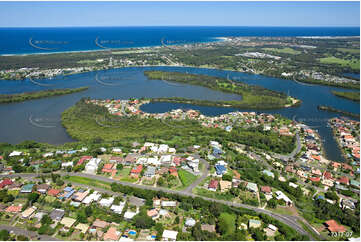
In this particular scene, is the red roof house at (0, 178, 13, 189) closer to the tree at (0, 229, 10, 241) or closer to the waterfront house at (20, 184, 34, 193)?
the waterfront house at (20, 184, 34, 193)

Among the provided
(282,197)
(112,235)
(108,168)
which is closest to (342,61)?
(282,197)

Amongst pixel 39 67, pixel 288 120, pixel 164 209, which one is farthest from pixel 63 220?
pixel 39 67

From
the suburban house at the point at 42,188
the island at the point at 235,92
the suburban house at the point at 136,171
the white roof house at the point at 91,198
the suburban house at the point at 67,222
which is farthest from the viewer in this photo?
the island at the point at 235,92

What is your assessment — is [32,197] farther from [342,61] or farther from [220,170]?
[342,61]

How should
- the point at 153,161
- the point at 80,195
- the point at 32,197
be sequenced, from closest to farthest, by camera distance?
the point at 32,197
the point at 80,195
the point at 153,161

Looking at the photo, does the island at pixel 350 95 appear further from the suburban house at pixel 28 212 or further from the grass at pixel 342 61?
the suburban house at pixel 28 212

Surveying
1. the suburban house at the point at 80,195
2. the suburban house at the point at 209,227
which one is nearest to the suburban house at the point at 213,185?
the suburban house at the point at 209,227

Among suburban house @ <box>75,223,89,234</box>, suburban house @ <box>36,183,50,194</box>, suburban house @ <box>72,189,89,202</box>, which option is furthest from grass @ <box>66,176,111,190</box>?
suburban house @ <box>75,223,89,234</box>
